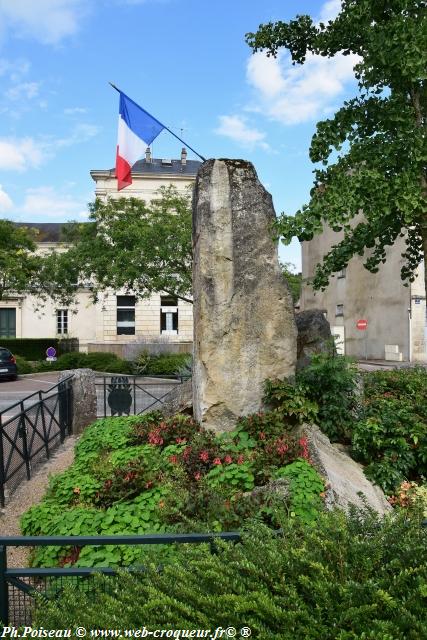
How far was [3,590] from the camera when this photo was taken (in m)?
3.38

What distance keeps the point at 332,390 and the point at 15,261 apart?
78.7ft

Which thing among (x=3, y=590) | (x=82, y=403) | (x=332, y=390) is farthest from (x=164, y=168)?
(x=3, y=590)

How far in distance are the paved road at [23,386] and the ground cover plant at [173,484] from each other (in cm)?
1003

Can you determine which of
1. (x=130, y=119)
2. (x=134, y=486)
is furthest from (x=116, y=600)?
(x=130, y=119)

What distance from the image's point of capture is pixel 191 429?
7.20 m

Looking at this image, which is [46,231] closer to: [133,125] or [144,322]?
[144,322]

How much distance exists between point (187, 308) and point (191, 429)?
31.8 m

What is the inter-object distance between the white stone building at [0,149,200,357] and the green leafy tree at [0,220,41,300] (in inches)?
226

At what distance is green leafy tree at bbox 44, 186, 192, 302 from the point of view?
21.2 m

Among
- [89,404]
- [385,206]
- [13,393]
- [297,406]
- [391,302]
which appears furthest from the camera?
[391,302]

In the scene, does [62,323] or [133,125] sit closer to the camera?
[133,125]

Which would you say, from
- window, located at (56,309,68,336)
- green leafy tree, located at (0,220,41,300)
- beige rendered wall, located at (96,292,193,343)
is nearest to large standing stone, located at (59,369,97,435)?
green leafy tree, located at (0,220,41,300)

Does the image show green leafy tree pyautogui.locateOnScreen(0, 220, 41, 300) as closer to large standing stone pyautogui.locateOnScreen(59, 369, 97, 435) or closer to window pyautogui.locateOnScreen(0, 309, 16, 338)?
window pyautogui.locateOnScreen(0, 309, 16, 338)

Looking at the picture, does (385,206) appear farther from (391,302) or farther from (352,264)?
(352,264)
